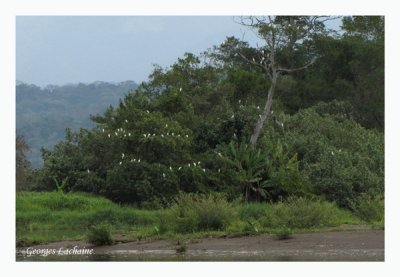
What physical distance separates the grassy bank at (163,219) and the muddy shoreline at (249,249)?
1.62 feet

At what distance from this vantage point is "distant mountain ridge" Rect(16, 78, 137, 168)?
78.8 metres

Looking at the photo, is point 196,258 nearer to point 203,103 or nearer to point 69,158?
point 69,158

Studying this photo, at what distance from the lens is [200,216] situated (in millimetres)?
20734

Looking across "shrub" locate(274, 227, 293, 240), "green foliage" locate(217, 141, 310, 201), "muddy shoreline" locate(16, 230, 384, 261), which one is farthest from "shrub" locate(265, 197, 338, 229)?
"green foliage" locate(217, 141, 310, 201)

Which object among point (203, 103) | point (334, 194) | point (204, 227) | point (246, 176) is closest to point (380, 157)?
point (334, 194)

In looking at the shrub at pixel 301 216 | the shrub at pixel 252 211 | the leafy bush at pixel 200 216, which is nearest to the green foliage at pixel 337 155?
the shrub at pixel 252 211

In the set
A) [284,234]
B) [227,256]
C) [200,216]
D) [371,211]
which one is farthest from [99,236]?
[371,211]

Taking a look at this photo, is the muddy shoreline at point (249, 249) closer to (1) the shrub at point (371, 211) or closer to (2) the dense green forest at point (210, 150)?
(1) the shrub at point (371, 211)

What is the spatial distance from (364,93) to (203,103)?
41.5 feet

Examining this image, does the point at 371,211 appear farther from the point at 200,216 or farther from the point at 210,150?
the point at 210,150

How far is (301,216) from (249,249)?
9.64ft

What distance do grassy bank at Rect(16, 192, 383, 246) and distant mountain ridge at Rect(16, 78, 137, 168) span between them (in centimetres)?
4882

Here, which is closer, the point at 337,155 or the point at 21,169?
the point at 337,155

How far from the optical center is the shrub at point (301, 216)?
2056 cm
